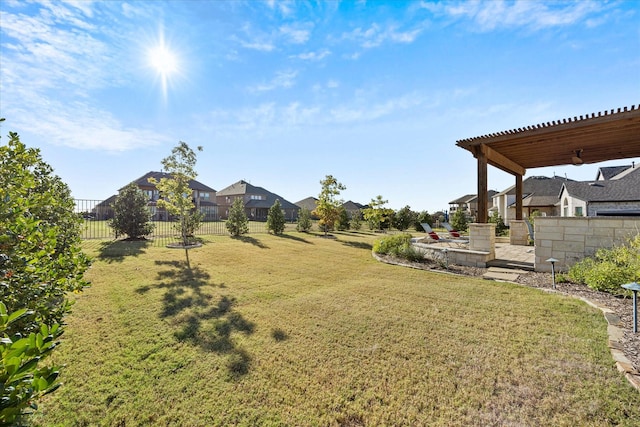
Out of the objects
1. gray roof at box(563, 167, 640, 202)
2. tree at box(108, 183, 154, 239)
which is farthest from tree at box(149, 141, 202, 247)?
gray roof at box(563, 167, 640, 202)

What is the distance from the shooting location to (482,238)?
8953 millimetres

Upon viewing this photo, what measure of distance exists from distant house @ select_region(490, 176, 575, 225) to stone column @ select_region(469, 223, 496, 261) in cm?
2555

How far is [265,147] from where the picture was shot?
1853cm

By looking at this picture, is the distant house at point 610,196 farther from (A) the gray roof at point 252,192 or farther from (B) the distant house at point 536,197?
(A) the gray roof at point 252,192

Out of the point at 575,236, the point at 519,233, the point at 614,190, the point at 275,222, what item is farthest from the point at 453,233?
the point at 614,190

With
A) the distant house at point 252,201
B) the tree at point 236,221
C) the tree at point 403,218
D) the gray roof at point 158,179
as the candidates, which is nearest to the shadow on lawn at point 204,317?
the tree at point 236,221

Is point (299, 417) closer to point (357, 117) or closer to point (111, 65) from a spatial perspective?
point (111, 65)

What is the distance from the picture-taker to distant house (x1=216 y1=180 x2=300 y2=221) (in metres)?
45.5

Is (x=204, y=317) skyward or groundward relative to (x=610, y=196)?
groundward

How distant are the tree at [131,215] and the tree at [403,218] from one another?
68.5ft

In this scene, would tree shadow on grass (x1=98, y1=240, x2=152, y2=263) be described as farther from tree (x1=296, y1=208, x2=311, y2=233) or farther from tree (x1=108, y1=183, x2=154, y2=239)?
tree (x1=296, y1=208, x2=311, y2=233)

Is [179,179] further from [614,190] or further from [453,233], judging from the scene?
[614,190]

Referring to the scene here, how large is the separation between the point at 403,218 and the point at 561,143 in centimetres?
1787

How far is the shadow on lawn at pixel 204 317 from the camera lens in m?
3.55
